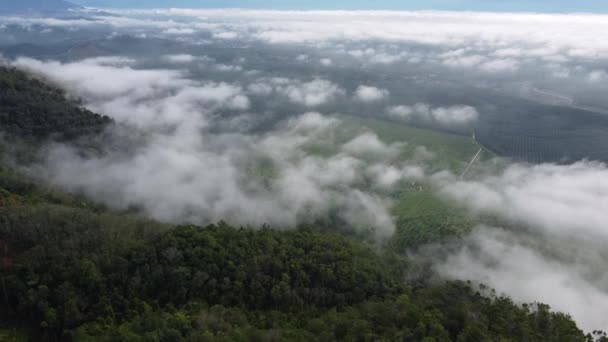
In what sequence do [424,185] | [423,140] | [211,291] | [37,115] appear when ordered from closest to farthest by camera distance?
[211,291]
[37,115]
[424,185]
[423,140]

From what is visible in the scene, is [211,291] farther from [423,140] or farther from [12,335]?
[423,140]

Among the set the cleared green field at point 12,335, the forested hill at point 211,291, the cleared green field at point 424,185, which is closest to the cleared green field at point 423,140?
the cleared green field at point 424,185

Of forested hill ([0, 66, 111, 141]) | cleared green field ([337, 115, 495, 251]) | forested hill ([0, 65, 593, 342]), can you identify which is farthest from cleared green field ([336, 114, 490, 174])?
forested hill ([0, 66, 111, 141])

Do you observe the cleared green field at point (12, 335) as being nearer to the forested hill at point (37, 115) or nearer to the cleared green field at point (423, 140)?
the forested hill at point (37, 115)

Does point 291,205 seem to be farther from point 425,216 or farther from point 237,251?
point 237,251

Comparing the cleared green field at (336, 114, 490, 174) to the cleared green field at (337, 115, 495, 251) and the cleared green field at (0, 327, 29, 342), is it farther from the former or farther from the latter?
the cleared green field at (0, 327, 29, 342)

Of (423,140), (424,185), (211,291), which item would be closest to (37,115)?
(211,291)
